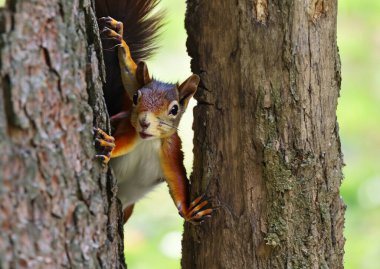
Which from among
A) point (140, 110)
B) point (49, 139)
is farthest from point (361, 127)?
point (49, 139)

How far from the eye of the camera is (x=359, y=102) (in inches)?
172

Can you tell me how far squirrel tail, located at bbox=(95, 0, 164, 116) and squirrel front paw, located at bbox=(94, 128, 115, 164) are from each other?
1.44ft

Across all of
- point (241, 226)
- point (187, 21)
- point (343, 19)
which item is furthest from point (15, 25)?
point (343, 19)

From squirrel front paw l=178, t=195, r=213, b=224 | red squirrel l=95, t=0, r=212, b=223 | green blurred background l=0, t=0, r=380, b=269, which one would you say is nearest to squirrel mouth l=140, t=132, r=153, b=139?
red squirrel l=95, t=0, r=212, b=223

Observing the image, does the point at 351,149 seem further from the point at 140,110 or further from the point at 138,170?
the point at 140,110

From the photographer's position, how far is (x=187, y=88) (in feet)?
6.64

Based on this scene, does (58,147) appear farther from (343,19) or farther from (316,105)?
(343,19)

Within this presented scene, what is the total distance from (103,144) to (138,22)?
2.12 ft

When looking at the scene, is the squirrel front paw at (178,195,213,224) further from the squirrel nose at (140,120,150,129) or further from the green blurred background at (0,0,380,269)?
the green blurred background at (0,0,380,269)

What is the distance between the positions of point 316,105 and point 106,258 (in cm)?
66

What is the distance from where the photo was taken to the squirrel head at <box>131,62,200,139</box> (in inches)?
78.1

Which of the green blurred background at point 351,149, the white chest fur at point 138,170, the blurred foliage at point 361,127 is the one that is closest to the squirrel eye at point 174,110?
the white chest fur at point 138,170

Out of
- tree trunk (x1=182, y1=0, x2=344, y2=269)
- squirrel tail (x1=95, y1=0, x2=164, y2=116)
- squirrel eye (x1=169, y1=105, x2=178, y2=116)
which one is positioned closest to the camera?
tree trunk (x1=182, y1=0, x2=344, y2=269)

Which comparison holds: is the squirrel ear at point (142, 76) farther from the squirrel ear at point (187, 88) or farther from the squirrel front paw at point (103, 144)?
the squirrel front paw at point (103, 144)
